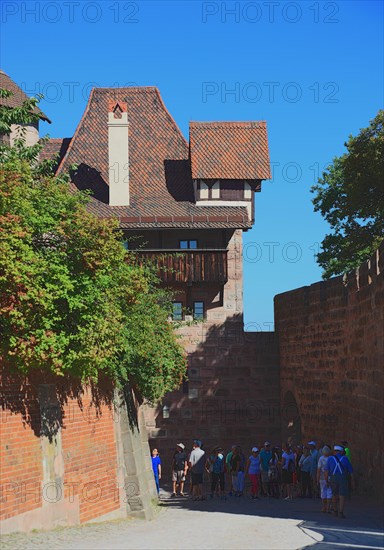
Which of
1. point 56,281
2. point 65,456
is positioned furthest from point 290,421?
point 56,281

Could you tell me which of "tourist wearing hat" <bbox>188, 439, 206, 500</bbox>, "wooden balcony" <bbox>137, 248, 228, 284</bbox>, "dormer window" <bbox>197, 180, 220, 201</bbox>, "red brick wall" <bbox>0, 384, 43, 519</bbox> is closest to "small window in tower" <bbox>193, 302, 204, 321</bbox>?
"wooden balcony" <bbox>137, 248, 228, 284</bbox>

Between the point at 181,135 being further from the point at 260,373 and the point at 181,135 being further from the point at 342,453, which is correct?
the point at 342,453

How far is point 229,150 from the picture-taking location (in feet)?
110

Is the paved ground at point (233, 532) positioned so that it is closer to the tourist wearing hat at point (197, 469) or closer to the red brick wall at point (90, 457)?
the red brick wall at point (90, 457)

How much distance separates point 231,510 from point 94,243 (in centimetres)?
650

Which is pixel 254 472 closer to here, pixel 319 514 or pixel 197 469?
pixel 197 469

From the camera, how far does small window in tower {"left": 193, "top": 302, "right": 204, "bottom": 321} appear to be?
105 ft

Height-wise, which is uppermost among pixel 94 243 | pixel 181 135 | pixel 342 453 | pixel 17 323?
pixel 181 135

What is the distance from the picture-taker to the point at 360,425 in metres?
21.4

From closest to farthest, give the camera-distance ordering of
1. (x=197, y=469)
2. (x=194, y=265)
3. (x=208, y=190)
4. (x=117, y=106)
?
1. (x=197, y=469)
2. (x=194, y=265)
3. (x=208, y=190)
4. (x=117, y=106)

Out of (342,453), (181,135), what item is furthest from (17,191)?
(181,135)

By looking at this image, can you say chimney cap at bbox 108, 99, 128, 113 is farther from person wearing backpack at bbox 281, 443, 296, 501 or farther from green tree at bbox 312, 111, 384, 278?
person wearing backpack at bbox 281, 443, 296, 501

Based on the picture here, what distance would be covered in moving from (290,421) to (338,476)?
1513cm

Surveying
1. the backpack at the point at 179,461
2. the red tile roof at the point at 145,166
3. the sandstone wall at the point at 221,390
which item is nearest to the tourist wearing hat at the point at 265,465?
the backpack at the point at 179,461
